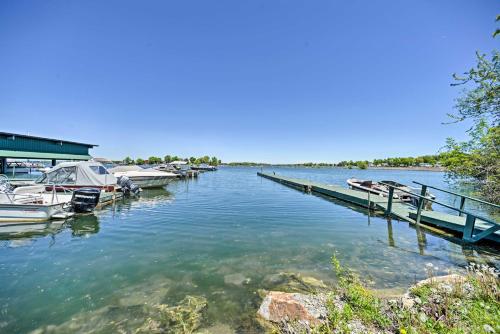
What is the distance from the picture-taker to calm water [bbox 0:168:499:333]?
14.1 ft

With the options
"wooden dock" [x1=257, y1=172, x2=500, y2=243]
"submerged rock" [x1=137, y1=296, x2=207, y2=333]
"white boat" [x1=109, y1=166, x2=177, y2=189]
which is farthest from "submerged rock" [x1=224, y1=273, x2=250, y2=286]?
"white boat" [x1=109, y1=166, x2=177, y2=189]

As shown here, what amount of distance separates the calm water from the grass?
136cm

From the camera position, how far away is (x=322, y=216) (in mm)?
12078

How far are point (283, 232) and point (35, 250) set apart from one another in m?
8.61

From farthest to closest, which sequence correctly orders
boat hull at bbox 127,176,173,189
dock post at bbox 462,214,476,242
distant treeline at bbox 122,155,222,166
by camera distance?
distant treeline at bbox 122,155,222,166, boat hull at bbox 127,176,173,189, dock post at bbox 462,214,476,242

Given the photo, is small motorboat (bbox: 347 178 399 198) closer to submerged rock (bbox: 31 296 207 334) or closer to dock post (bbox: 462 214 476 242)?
dock post (bbox: 462 214 476 242)

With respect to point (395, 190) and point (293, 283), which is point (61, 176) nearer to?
point (293, 283)

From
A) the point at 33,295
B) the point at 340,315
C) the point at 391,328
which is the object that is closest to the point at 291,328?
the point at 340,315

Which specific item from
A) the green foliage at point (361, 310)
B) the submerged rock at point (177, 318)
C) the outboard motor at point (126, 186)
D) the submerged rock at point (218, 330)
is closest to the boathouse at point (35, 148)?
the outboard motor at point (126, 186)

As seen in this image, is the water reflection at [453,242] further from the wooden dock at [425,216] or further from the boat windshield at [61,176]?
the boat windshield at [61,176]

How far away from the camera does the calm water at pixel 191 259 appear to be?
431 centimetres

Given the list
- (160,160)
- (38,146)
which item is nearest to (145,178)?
(38,146)

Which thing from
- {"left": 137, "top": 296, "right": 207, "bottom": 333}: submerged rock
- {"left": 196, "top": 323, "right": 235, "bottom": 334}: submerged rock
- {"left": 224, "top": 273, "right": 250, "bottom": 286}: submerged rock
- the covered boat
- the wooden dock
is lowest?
{"left": 224, "top": 273, "right": 250, "bottom": 286}: submerged rock

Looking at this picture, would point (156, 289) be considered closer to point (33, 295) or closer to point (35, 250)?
point (33, 295)
